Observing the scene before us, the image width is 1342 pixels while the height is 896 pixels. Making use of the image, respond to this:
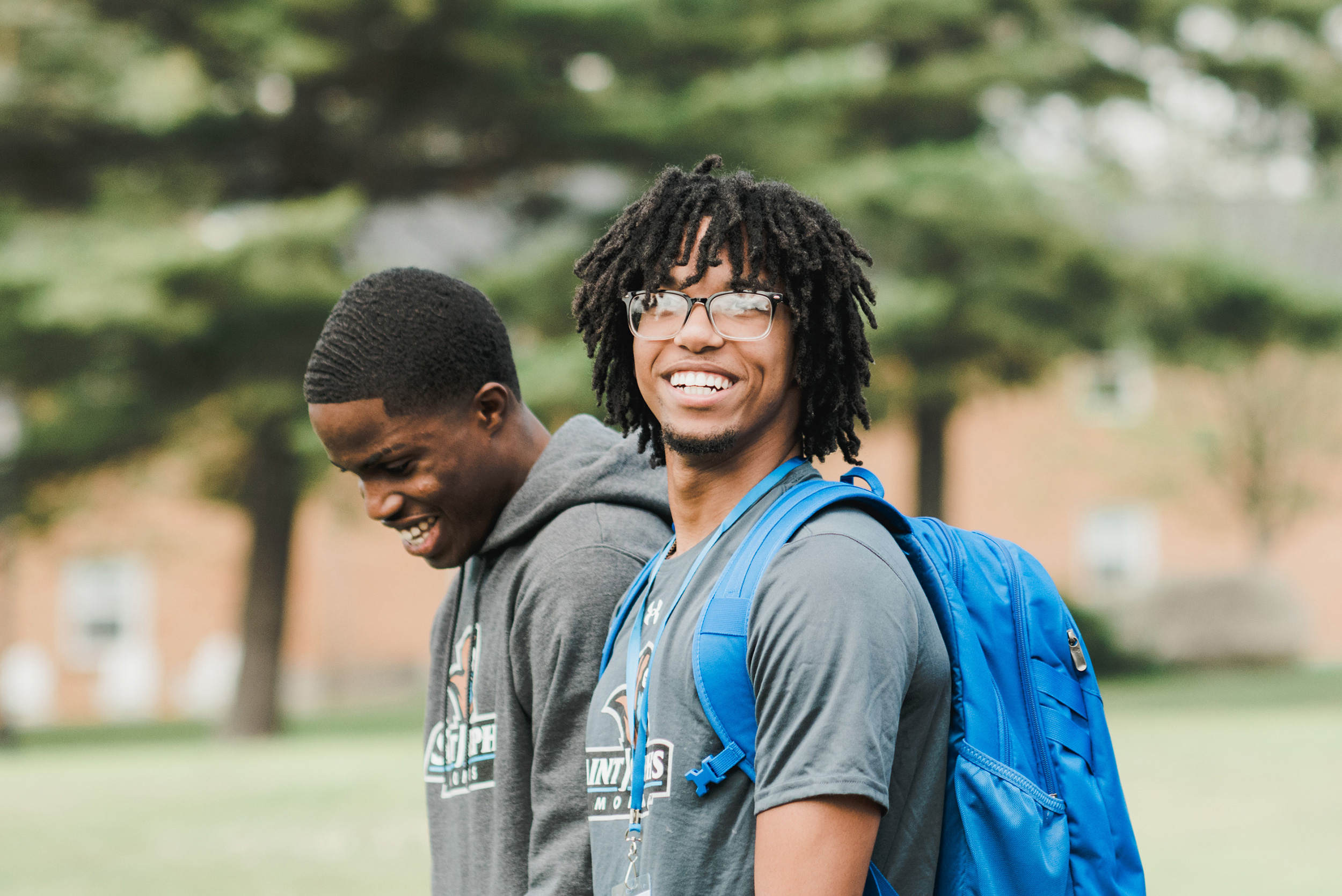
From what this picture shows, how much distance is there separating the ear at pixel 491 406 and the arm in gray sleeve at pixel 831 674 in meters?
1.03

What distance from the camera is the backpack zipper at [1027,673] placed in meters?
1.78

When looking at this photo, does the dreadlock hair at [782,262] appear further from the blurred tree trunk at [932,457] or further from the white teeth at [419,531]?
the blurred tree trunk at [932,457]

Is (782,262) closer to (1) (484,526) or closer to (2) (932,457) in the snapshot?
(1) (484,526)

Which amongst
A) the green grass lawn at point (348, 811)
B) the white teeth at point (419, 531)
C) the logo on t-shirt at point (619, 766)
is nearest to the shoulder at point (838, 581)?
the logo on t-shirt at point (619, 766)

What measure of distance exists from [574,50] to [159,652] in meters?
18.7

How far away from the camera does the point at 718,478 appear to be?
2.08 m

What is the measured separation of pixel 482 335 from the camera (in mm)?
2623

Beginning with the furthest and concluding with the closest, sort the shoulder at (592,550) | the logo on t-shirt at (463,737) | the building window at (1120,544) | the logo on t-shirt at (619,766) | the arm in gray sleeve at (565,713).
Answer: the building window at (1120,544), the logo on t-shirt at (463,737), the shoulder at (592,550), the arm in gray sleeve at (565,713), the logo on t-shirt at (619,766)

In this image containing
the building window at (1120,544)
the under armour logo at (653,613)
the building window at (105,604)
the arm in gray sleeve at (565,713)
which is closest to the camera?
the under armour logo at (653,613)

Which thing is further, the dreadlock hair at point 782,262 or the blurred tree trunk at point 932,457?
the blurred tree trunk at point 932,457

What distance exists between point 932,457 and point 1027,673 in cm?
1775

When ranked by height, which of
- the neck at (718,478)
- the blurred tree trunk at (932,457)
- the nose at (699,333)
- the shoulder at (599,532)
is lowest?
the blurred tree trunk at (932,457)

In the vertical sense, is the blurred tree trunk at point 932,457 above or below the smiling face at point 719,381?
below

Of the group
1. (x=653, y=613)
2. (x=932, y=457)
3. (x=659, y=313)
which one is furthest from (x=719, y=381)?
(x=932, y=457)
